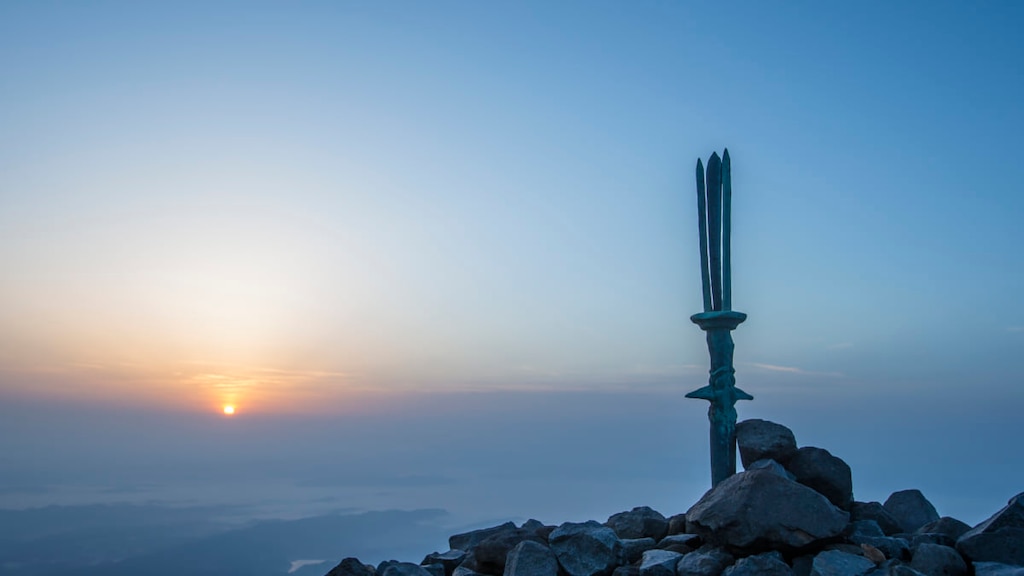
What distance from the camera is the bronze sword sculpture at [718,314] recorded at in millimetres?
10500

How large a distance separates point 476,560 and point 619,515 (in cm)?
225

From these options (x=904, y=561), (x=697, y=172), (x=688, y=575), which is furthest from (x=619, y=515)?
(x=697, y=172)

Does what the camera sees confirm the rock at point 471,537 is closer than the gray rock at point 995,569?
No

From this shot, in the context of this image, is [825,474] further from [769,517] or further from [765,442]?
[769,517]

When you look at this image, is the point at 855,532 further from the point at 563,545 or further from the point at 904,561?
the point at 563,545

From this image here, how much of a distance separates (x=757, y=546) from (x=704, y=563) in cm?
66

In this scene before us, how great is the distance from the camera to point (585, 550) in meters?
8.41

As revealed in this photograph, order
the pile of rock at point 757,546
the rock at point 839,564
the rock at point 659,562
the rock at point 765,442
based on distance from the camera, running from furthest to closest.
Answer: the rock at point 765,442 → the rock at point 659,562 → the pile of rock at point 757,546 → the rock at point 839,564

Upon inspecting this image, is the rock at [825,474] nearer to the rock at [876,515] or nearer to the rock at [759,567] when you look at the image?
the rock at [876,515]

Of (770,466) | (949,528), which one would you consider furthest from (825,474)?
(949,528)

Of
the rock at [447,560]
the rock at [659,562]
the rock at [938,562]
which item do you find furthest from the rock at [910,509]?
the rock at [447,560]

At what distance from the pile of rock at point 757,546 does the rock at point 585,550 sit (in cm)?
1

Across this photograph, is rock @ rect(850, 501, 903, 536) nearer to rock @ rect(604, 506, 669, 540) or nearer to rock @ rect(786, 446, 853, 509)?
rock @ rect(786, 446, 853, 509)

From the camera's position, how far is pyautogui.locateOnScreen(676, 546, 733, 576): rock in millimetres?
7832
